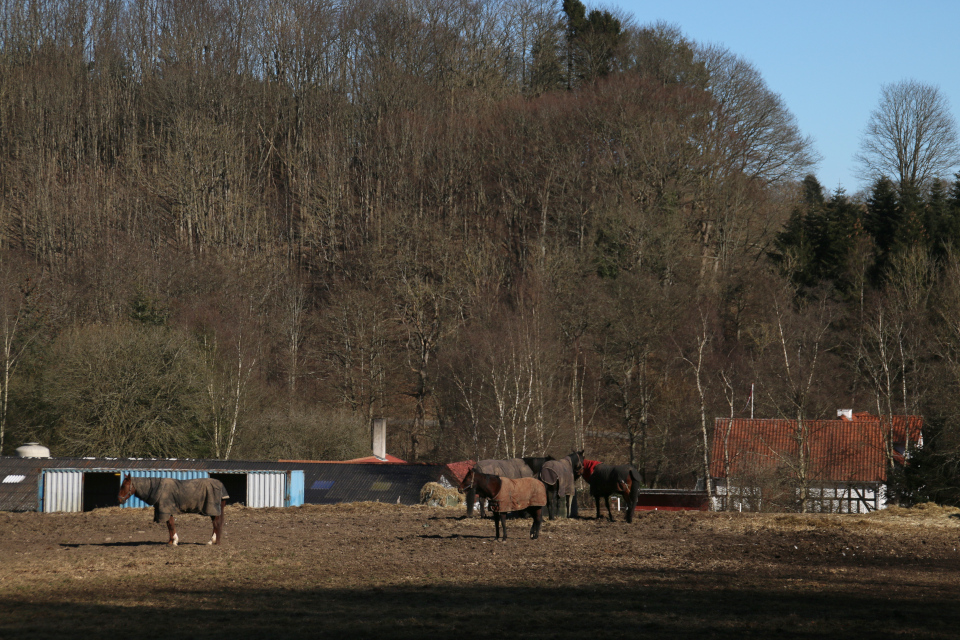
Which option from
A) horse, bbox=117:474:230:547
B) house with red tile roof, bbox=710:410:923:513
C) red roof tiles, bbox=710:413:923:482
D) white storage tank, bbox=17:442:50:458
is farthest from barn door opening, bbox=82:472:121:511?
red roof tiles, bbox=710:413:923:482

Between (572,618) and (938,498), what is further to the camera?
(938,498)

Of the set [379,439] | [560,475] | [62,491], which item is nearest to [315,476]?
[62,491]

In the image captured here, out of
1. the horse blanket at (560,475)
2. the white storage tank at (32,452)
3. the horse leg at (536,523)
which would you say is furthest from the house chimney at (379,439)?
the horse leg at (536,523)

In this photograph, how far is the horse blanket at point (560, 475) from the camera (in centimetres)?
2081

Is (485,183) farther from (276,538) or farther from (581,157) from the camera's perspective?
(276,538)

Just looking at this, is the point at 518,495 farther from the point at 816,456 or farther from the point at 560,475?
the point at 816,456

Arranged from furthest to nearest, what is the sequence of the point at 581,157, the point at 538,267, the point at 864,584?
the point at 581,157, the point at 538,267, the point at 864,584

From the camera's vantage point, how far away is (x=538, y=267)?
6194cm

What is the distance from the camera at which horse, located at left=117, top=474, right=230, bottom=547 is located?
1748 cm

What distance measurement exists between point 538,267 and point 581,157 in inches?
523

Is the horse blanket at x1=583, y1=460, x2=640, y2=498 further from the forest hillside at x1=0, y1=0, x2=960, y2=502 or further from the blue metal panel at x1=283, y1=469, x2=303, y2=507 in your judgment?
the forest hillside at x1=0, y1=0, x2=960, y2=502

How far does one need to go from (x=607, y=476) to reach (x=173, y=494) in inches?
379

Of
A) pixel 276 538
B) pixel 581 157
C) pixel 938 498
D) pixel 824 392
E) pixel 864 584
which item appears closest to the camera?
pixel 864 584

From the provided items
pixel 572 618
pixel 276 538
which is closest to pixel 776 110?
pixel 276 538
